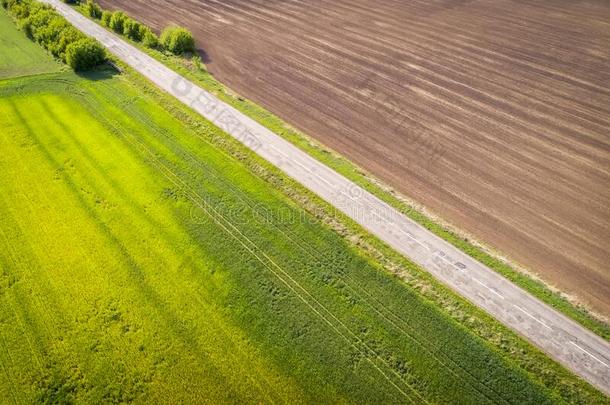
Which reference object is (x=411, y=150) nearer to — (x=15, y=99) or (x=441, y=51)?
(x=441, y=51)

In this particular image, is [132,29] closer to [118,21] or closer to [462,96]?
[118,21]

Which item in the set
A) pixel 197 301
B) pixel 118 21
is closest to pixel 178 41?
pixel 118 21

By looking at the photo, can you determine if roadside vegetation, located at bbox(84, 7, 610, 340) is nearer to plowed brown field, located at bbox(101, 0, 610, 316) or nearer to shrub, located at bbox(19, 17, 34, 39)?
plowed brown field, located at bbox(101, 0, 610, 316)

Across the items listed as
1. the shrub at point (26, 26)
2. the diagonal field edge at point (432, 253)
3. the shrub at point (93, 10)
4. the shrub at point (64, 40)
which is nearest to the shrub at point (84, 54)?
the shrub at point (64, 40)

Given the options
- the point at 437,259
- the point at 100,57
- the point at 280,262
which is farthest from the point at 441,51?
the point at 100,57

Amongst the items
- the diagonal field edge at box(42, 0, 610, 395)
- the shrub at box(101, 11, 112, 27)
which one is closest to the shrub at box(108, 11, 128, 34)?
the shrub at box(101, 11, 112, 27)
